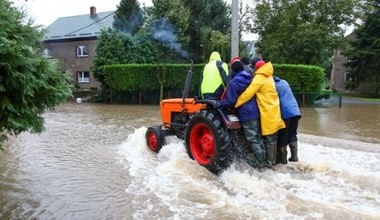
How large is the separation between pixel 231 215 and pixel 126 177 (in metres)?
2.14

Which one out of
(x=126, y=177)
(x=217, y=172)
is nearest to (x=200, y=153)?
(x=217, y=172)

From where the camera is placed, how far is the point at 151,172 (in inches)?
249

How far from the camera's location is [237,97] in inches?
233

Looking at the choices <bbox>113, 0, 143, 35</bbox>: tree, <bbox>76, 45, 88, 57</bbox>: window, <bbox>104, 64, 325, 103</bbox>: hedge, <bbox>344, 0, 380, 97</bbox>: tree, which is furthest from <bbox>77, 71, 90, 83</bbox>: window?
<bbox>344, 0, 380, 97</bbox>: tree

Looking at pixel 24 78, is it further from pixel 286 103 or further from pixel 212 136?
pixel 286 103

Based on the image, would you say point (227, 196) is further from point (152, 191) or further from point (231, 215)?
point (152, 191)

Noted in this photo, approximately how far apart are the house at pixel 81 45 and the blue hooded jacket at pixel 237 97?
27448 mm

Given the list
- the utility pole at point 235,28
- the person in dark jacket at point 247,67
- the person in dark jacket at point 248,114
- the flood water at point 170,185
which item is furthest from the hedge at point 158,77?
the person in dark jacket at point 248,114

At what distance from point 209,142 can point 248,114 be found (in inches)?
32.4

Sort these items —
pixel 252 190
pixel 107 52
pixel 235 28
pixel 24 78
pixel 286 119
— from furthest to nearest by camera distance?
pixel 107 52
pixel 235 28
pixel 286 119
pixel 252 190
pixel 24 78

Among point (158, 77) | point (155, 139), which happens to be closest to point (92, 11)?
point (158, 77)

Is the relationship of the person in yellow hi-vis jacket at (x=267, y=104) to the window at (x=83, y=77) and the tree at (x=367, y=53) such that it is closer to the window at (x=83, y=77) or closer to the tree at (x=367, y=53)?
the window at (x=83, y=77)

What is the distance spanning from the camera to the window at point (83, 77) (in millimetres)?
33781

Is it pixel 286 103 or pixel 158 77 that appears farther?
pixel 158 77
